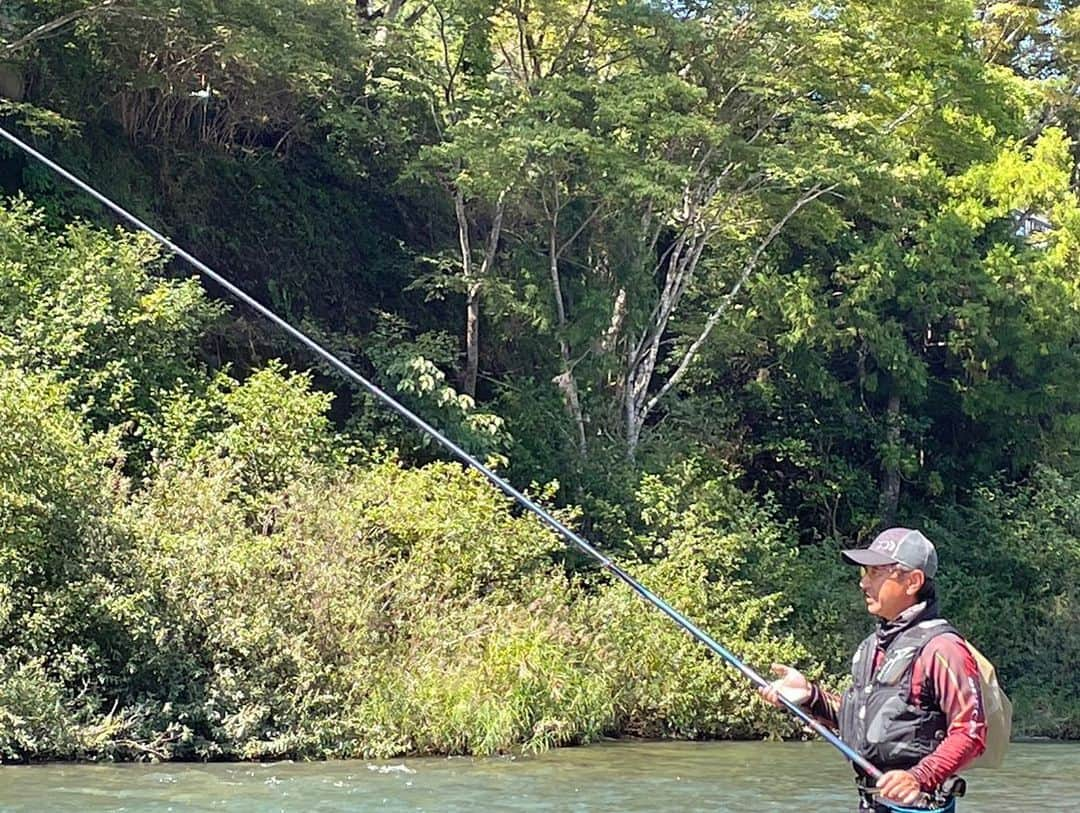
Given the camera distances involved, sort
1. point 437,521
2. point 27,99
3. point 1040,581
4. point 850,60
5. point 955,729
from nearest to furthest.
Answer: point 955,729 < point 437,521 < point 27,99 < point 850,60 < point 1040,581

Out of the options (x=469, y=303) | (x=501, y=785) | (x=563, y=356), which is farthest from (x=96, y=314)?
(x=501, y=785)

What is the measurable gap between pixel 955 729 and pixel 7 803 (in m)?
7.47

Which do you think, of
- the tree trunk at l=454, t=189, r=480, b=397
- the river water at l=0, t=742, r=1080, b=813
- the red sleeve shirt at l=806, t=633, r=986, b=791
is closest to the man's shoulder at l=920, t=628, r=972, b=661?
the red sleeve shirt at l=806, t=633, r=986, b=791

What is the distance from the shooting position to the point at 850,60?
762 inches

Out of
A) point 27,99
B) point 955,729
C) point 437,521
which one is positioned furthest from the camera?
point 27,99

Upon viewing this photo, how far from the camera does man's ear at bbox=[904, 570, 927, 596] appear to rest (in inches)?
154

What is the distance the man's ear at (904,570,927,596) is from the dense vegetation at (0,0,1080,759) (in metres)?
8.85

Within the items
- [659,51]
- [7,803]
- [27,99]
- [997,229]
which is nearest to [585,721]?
[7,803]

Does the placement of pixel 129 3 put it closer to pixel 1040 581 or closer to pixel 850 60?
pixel 850 60

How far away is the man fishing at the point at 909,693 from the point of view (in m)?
3.70

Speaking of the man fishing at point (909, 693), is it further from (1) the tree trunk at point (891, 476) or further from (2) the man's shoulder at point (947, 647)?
(1) the tree trunk at point (891, 476)

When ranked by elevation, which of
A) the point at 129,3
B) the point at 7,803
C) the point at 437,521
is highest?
the point at 129,3

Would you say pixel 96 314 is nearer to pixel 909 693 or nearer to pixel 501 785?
pixel 501 785

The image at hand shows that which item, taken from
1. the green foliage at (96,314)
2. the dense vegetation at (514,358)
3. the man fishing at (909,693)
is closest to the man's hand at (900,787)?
the man fishing at (909,693)
